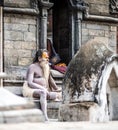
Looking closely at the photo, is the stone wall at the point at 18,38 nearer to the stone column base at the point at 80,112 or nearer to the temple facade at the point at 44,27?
the temple facade at the point at 44,27

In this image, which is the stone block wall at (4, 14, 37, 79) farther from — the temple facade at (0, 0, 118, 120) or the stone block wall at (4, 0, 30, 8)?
the stone block wall at (4, 0, 30, 8)

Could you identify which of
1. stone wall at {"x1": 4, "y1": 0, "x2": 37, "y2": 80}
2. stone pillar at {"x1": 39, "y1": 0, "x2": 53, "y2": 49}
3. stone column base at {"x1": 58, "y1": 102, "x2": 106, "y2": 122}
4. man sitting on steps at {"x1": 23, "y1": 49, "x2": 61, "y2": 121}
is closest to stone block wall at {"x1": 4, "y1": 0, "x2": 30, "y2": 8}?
stone wall at {"x1": 4, "y1": 0, "x2": 37, "y2": 80}

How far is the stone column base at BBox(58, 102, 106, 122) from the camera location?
489 cm

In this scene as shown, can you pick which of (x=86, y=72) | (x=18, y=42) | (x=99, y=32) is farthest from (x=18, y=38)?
(x=86, y=72)

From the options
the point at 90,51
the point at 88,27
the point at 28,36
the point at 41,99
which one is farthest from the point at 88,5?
the point at 90,51

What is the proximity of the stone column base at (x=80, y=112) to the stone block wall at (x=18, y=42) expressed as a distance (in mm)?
6509

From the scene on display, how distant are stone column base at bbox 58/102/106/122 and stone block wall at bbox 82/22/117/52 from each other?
811 cm

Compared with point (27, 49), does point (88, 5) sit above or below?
above

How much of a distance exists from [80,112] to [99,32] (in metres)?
8.70

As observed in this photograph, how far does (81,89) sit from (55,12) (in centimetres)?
872

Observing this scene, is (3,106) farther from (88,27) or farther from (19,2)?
(88,27)

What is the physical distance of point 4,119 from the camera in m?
1.88

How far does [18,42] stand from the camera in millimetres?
12047

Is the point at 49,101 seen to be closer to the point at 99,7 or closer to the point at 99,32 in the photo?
the point at 99,32
